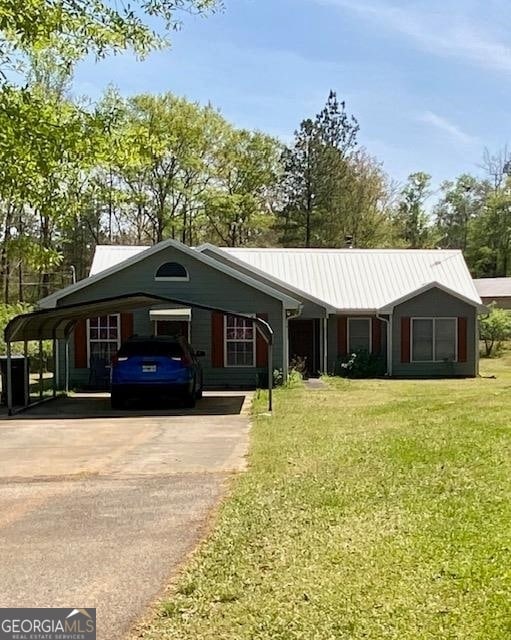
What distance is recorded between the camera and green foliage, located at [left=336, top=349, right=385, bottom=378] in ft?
82.1

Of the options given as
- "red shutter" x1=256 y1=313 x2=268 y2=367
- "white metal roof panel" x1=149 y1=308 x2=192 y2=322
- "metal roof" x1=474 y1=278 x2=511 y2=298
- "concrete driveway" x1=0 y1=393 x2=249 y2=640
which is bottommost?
"concrete driveway" x1=0 y1=393 x2=249 y2=640

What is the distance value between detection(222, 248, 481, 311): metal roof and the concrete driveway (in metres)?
13.3

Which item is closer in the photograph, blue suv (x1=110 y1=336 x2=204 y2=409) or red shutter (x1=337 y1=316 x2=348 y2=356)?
blue suv (x1=110 y1=336 x2=204 y2=409)

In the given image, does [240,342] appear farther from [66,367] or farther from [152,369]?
[152,369]

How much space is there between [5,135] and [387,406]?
8502 mm

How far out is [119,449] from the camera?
35.1 ft

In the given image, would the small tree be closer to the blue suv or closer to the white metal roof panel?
the white metal roof panel

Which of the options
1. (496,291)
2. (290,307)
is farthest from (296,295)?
(496,291)

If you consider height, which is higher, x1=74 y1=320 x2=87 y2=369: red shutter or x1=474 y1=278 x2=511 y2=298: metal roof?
x1=474 y1=278 x2=511 y2=298: metal roof

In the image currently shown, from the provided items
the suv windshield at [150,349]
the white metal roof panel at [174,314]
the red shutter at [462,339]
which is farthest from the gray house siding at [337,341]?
the suv windshield at [150,349]

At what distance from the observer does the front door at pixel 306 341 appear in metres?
26.0

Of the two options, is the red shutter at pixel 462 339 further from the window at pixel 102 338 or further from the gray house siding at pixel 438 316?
the window at pixel 102 338

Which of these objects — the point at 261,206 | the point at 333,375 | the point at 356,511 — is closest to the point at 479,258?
the point at 261,206

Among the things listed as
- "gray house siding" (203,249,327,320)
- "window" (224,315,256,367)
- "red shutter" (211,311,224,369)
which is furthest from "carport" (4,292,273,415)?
"gray house siding" (203,249,327,320)
